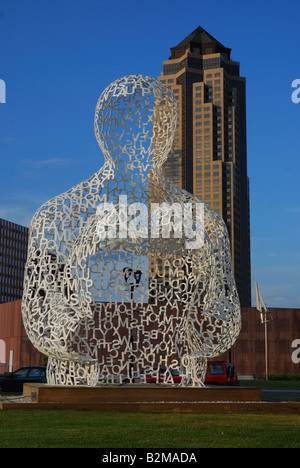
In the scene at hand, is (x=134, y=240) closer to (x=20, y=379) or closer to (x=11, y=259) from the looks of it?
(x=20, y=379)

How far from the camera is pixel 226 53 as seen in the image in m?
114

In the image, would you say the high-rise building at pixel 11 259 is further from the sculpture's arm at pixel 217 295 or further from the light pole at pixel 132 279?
the sculpture's arm at pixel 217 295

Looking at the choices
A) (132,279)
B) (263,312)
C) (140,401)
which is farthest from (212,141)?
(140,401)

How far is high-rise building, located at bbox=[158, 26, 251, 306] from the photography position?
102500 mm

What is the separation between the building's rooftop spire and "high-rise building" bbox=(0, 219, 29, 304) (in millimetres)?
38575

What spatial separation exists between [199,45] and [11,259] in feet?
152

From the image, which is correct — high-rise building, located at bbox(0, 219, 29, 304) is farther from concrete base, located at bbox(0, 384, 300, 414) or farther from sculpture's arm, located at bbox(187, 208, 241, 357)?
concrete base, located at bbox(0, 384, 300, 414)

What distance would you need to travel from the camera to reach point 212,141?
105 m

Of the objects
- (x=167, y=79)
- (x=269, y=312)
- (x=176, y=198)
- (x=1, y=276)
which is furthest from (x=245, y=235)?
(x=176, y=198)

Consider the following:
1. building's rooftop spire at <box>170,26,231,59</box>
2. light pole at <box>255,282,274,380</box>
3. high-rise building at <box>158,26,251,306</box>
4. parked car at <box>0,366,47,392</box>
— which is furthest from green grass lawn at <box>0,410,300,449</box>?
building's rooftop spire at <box>170,26,231,59</box>

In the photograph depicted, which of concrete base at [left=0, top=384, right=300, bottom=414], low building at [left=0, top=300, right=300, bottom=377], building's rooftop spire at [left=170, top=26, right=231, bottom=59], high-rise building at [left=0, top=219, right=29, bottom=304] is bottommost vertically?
concrete base at [left=0, top=384, right=300, bottom=414]

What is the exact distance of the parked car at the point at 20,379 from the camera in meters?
19.6

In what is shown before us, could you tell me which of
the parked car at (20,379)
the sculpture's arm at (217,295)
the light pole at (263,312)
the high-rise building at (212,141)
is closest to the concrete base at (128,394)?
the sculpture's arm at (217,295)

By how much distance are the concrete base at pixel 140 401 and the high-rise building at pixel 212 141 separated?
89.4 meters
